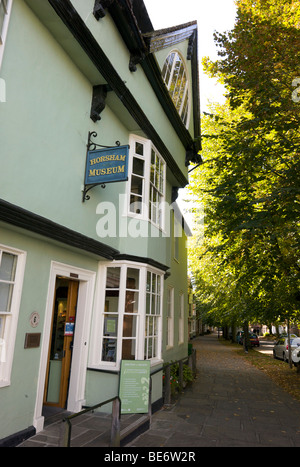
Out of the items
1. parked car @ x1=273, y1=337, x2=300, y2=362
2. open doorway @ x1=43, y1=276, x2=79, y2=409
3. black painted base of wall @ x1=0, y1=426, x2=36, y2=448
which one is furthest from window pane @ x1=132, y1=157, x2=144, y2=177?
parked car @ x1=273, y1=337, x2=300, y2=362

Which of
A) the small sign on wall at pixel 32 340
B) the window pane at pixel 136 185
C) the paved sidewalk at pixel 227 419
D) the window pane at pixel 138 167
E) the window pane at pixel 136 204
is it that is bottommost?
the paved sidewalk at pixel 227 419

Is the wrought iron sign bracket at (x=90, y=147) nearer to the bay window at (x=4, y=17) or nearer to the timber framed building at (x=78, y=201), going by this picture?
the timber framed building at (x=78, y=201)

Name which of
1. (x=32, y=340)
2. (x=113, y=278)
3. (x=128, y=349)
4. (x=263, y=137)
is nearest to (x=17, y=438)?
(x=32, y=340)

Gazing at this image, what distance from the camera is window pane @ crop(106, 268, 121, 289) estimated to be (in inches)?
296

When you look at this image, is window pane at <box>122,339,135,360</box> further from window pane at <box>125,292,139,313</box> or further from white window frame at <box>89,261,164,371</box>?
window pane at <box>125,292,139,313</box>

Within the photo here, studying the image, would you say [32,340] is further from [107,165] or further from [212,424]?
[212,424]

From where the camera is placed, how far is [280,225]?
26.3 ft

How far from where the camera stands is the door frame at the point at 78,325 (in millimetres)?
5816

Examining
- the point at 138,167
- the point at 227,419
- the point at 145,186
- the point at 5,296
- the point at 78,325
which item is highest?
the point at 138,167

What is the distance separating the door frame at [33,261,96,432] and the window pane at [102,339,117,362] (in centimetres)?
41

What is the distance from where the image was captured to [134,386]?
6574 millimetres

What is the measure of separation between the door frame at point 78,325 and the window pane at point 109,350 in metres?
0.41

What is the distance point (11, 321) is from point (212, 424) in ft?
15.7

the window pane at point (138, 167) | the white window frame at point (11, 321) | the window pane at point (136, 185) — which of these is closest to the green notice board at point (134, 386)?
the white window frame at point (11, 321)
